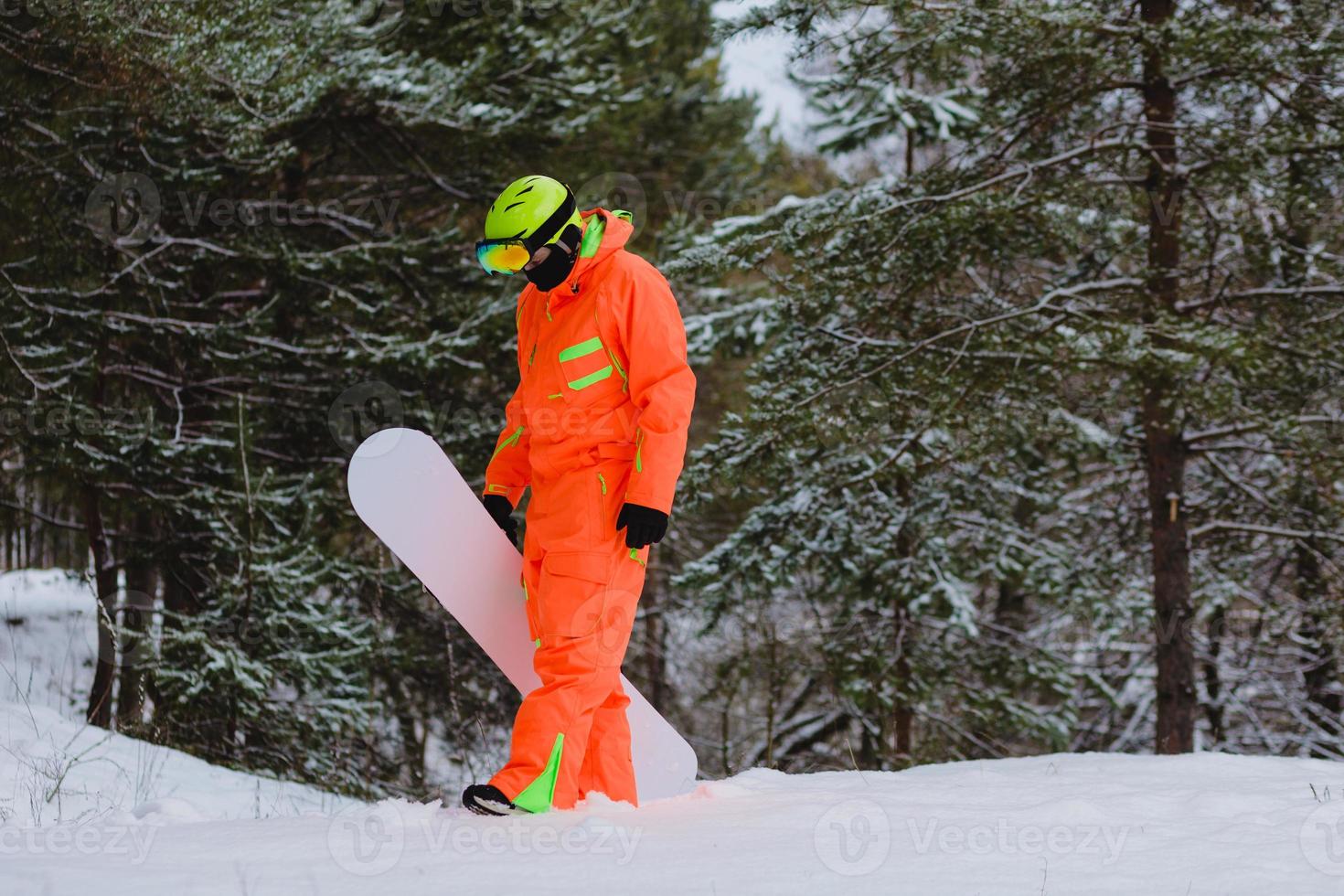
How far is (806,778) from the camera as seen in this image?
393 cm

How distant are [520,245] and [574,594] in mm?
1080

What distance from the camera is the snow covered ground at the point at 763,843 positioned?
232cm

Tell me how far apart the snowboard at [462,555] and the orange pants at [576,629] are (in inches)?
9.5

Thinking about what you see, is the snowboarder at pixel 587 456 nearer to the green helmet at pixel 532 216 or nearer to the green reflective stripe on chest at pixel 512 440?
the green helmet at pixel 532 216

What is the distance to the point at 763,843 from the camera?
268 centimetres

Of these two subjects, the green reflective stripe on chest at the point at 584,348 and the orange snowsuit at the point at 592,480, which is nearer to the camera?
the orange snowsuit at the point at 592,480

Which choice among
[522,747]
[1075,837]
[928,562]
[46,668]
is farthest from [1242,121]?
[46,668]

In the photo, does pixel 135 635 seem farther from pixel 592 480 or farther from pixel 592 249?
pixel 592 249
